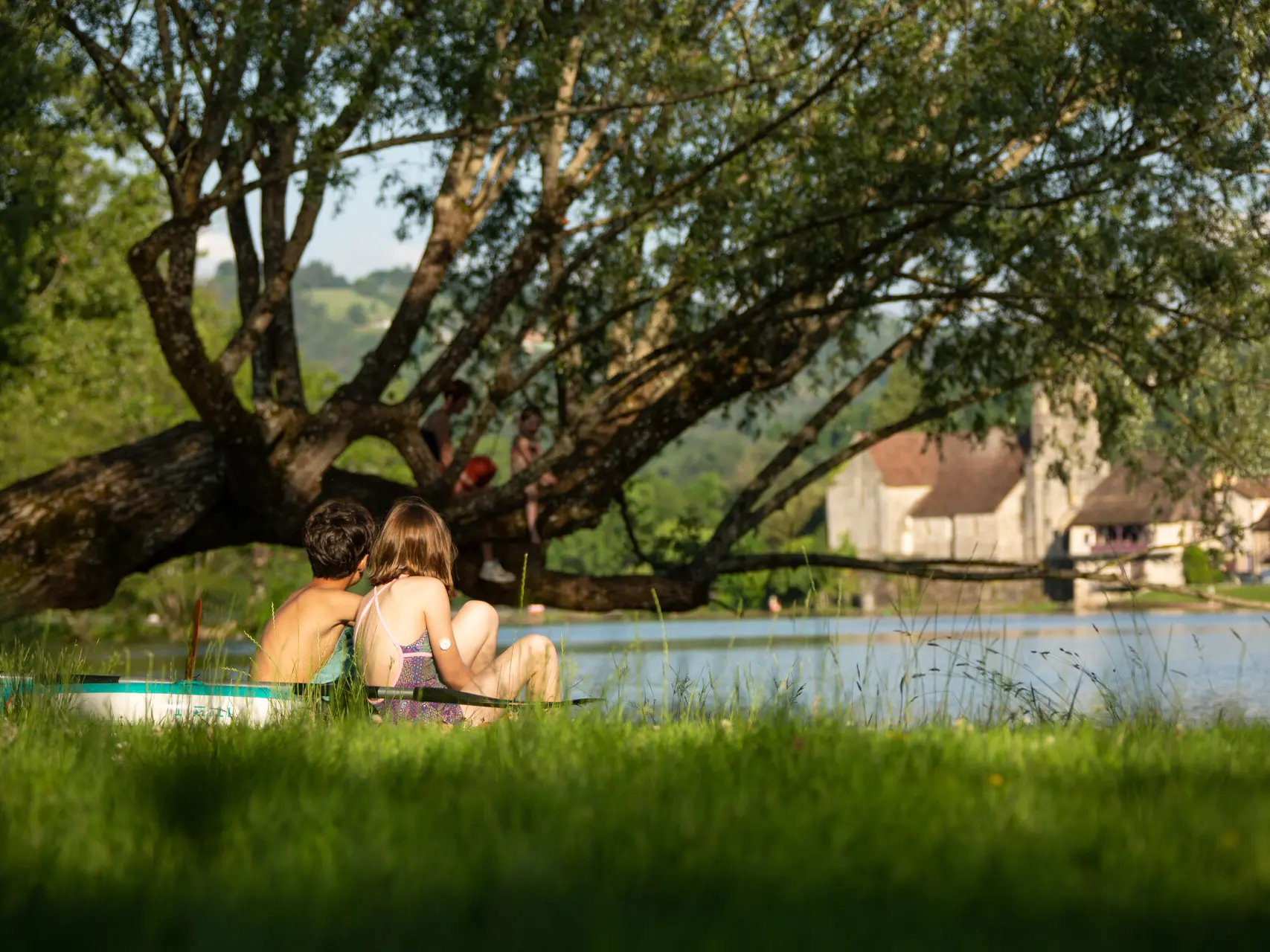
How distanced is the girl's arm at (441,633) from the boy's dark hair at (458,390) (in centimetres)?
724

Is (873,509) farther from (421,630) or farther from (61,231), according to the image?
(421,630)

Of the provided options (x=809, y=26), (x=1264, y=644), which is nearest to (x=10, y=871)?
(x=809, y=26)

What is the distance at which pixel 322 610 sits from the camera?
6.57 metres

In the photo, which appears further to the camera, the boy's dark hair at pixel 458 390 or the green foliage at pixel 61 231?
the green foliage at pixel 61 231

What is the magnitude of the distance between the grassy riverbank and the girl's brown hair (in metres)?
1.95

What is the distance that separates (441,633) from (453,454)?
24.7 ft

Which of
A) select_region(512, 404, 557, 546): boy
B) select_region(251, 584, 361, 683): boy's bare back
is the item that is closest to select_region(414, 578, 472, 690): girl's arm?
select_region(251, 584, 361, 683): boy's bare back

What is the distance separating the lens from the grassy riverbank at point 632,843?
7.93 feet

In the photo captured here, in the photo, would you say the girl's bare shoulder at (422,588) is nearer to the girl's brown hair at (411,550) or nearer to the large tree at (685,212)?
the girl's brown hair at (411,550)

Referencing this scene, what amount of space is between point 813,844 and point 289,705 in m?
2.98

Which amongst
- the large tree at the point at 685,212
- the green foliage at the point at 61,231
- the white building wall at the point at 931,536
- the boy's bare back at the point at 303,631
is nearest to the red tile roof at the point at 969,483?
the white building wall at the point at 931,536

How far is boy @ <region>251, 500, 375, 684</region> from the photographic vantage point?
6496 millimetres

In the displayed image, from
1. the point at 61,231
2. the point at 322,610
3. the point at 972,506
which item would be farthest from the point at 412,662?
the point at 972,506

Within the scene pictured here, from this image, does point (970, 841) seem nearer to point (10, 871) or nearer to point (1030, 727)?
point (10, 871)
